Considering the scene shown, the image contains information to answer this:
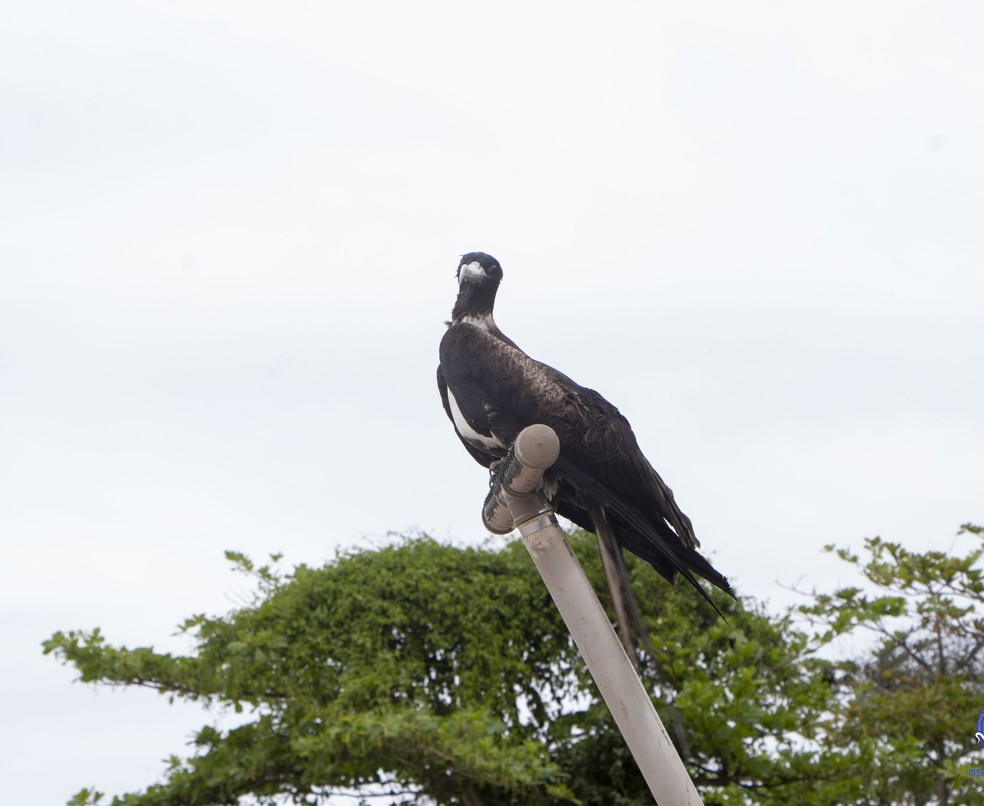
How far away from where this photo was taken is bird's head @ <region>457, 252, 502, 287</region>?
13.4 ft

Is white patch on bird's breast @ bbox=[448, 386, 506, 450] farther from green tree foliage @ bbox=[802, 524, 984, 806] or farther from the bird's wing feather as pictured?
green tree foliage @ bbox=[802, 524, 984, 806]

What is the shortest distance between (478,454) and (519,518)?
2.39 ft

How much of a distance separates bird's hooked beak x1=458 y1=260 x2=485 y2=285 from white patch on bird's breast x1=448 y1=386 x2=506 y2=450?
423 mm

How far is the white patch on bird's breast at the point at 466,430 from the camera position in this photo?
3.82m

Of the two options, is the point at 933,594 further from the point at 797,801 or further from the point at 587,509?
the point at 587,509

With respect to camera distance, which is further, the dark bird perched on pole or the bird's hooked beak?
the bird's hooked beak

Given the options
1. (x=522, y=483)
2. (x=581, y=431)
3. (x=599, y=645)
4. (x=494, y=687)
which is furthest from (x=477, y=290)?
(x=494, y=687)

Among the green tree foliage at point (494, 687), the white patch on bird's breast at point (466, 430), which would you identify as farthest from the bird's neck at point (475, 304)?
the green tree foliage at point (494, 687)

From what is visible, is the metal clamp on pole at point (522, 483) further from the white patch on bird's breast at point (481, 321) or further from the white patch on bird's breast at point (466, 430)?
the white patch on bird's breast at point (481, 321)

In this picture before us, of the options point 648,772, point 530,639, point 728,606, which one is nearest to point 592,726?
point 530,639

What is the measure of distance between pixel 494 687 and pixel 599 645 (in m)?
3.65

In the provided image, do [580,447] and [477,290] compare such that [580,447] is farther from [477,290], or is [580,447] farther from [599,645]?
[477,290]

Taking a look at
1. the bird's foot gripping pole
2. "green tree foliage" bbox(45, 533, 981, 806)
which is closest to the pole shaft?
the bird's foot gripping pole

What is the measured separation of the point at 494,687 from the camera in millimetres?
6707
